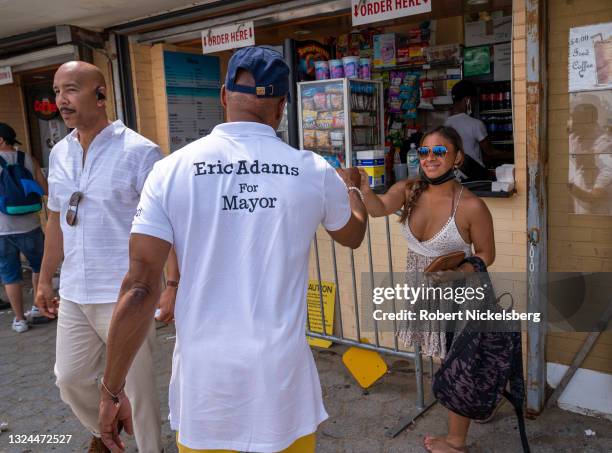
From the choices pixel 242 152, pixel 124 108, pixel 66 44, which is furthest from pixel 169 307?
pixel 66 44

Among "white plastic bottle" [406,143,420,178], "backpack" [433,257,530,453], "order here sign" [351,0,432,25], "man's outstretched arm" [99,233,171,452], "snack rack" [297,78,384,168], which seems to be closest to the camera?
"man's outstretched arm" [99,233,171,452]

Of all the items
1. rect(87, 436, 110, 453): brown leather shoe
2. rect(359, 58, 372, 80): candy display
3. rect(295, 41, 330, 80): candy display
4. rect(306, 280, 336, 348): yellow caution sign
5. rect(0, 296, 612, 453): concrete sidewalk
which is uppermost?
rect(295, 41, 330, 80): candy display

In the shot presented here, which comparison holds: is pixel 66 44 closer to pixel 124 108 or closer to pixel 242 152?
pixel 124 108

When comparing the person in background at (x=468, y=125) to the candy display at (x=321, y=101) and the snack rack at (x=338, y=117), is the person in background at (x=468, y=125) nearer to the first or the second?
the snack rack at (x=338, y=117)

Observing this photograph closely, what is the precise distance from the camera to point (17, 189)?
565cm

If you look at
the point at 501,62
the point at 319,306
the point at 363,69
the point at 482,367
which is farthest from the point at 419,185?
the point at 501,62

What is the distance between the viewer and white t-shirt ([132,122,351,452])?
1.70m

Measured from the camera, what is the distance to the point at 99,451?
319 cm

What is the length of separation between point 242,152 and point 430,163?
1.58 metres

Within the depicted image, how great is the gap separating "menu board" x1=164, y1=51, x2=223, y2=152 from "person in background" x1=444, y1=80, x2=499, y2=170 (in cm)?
275

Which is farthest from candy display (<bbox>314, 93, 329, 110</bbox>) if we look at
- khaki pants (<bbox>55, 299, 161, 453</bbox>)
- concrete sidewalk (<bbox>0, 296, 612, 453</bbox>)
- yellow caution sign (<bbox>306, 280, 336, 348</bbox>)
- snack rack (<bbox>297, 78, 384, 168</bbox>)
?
khaki pants (<bbox>55, 299, 161, 453</bbox>)

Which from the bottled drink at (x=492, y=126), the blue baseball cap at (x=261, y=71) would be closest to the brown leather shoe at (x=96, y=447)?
the blue baseball cap at (x=261, y=71)

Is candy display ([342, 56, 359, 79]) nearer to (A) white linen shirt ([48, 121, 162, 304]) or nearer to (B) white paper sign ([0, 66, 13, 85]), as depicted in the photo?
(A) white linen shirt ([48, 121, 162, 304])

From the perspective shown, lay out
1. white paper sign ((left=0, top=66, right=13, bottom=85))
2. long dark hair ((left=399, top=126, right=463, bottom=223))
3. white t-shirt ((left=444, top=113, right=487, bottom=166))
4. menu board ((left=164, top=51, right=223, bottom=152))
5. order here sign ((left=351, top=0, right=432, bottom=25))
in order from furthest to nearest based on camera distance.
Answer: white paper sign ((left=0, top=66, right=13, bottom=85)), menu board ((left=164, top=51, right=223, bottom=152)), white t-shirt ((left=444, top=113, right=487, bottom=166)), order here sign ((left=351, top=0, right=432, bottom=25)), long dark hair ((left=399, top=126, right=463, bottom=223))
